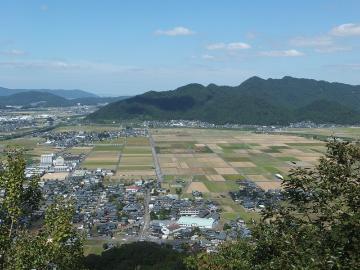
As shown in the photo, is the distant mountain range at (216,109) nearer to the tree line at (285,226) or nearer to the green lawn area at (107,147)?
the green lawn area at (107,147)

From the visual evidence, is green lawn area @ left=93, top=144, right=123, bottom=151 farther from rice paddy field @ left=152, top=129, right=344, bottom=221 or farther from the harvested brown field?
the harvested brown field

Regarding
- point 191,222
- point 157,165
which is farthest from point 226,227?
point 157,165

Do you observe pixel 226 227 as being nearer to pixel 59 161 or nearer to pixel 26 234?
pixel 26 234

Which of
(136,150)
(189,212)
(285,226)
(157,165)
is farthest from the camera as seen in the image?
(136,150)

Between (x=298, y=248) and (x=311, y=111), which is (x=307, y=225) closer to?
(x=298, y=248)

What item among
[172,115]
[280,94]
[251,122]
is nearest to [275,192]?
[251,122]

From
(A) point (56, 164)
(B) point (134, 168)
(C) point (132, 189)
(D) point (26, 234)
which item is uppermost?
(D) point (26, 234)
